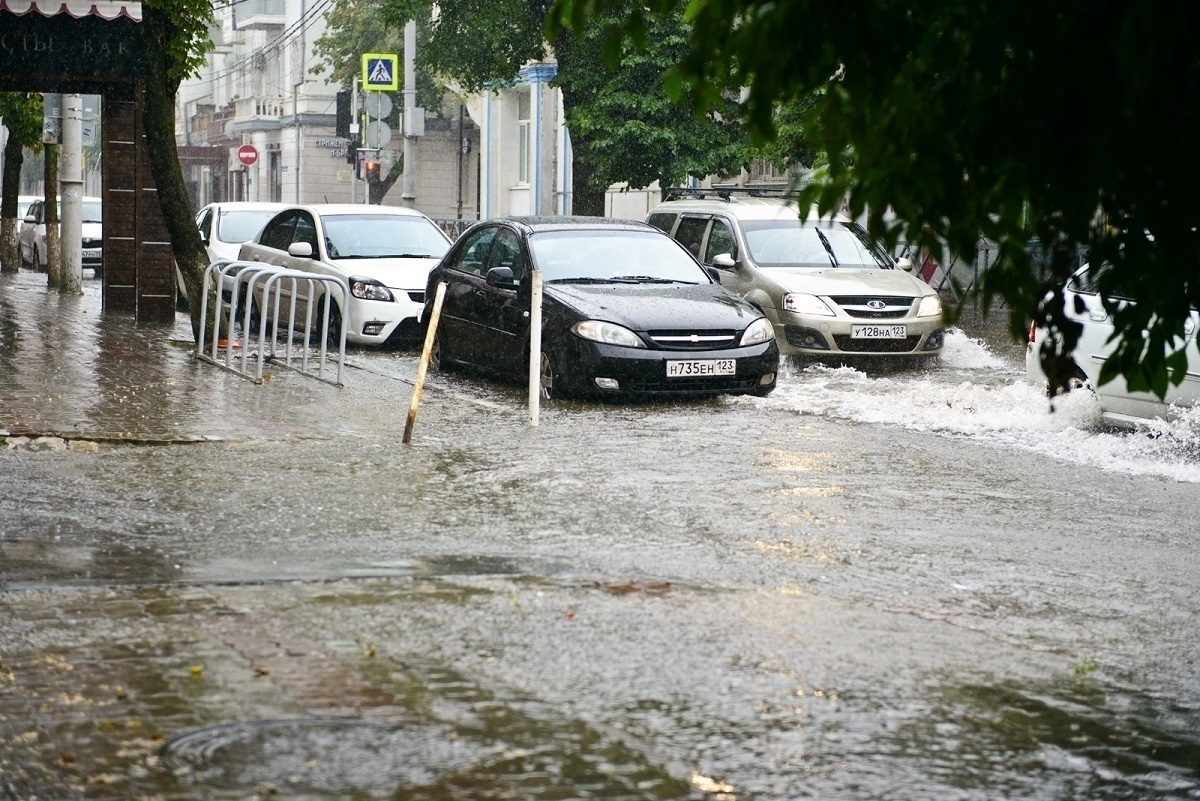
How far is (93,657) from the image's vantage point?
221 inches

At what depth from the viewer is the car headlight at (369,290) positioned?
18047 millimetres

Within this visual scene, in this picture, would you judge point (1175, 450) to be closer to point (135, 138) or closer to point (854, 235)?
point (854, 235)

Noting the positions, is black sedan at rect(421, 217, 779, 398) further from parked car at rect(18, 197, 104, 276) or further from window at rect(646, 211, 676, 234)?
parked car at rect(18, 197, 104, 276)

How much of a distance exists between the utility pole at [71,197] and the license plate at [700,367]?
15.5 metres

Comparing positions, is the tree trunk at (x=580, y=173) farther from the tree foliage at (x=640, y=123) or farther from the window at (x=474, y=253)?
the window at (x=474, y=253)

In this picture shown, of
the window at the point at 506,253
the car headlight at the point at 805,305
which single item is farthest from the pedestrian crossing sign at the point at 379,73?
the window at the point at 506,253

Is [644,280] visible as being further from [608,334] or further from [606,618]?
[606,618]

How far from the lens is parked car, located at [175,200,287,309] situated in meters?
22.8

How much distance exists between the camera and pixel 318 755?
15.2 ft

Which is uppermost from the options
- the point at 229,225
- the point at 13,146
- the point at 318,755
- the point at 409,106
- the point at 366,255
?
the point at 409,106

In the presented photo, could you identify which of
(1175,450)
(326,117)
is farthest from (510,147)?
(1175,450)

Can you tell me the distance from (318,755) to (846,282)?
13.2 m

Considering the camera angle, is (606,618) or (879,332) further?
(879,332)

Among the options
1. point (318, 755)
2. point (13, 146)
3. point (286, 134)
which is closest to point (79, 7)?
point (318, 755)
